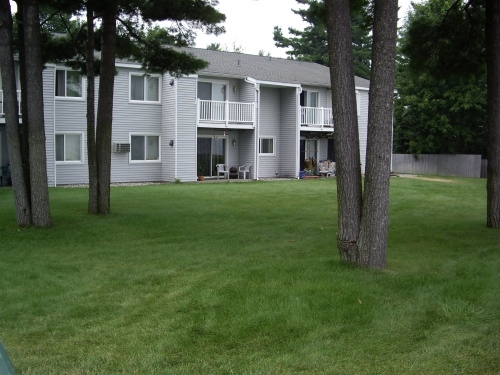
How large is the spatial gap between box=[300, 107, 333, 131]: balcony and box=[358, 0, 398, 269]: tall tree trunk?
2149 centimetres

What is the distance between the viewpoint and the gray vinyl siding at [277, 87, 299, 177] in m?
28.2

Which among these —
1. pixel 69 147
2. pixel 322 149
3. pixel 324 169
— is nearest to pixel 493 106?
pixel 69 147

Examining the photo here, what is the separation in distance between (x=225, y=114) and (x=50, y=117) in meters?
7.53

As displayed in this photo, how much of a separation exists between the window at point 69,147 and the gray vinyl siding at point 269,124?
28.9 ft

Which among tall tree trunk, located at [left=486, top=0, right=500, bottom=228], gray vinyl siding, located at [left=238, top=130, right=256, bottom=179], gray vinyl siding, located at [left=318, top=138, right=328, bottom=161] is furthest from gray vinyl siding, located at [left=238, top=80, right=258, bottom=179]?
tall tree trunk, located at [left=486, top=0, right=500, bottom=228]

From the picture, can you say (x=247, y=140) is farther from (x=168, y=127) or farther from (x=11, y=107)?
(x=11, y=107)

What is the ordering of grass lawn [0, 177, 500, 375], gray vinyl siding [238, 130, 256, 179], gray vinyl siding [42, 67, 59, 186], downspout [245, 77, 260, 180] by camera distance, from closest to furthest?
grass lawn [0, 177, 500, 375]
gray vinyl siding [42, 67, 59, 186]
downspout [245, 77, 260, 180]
gray vinyl siding [238, 130, 256, 179]

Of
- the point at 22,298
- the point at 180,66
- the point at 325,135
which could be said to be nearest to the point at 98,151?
the point at 180,66

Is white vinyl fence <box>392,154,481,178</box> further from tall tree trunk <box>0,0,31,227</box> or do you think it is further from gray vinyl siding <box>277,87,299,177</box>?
tall tree trunk <box>0,0,31,227</box>

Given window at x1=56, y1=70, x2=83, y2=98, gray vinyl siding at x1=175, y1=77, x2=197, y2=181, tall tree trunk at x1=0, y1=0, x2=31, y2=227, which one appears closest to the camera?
tall tree trunk at x1=0, y1=0, x2=31, y2=227

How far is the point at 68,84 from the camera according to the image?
75.7 feet

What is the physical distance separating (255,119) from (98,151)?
1429cm

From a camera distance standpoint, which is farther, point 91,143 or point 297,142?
point 297,142

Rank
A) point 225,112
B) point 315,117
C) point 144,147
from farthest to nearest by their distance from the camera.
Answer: point 315,117, point 225,112, point 144,147
